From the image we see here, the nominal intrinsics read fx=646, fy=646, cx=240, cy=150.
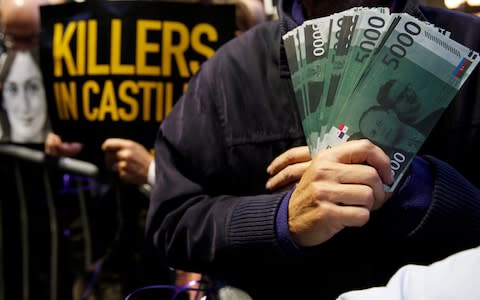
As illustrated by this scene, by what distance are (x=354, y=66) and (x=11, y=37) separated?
2000mm

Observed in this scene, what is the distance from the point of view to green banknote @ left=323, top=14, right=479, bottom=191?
0.93m

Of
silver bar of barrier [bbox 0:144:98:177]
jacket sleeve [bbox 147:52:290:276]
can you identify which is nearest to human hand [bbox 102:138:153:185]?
silver bar of barrier [bbox 0:144:98:177]

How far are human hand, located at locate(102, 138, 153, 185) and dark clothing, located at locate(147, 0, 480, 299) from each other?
2.09 feet

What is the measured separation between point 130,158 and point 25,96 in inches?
32.0

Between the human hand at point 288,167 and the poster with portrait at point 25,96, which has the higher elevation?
the human hand at point 288,167

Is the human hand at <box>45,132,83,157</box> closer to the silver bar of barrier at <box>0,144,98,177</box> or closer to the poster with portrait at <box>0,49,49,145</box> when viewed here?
the silver bar of barrier at <box>0,144,98,177</box>

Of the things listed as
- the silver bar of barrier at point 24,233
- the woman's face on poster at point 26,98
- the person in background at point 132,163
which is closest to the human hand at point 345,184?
the person in background at point 132,163

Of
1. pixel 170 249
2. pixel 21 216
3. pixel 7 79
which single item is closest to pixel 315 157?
pixel 170 249

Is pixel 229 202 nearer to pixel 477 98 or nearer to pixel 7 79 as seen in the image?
pixel 477 98

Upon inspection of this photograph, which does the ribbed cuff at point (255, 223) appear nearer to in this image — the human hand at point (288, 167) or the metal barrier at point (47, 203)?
the human hand at point (288, 167)

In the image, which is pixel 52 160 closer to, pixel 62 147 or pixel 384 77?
pixel 62 147

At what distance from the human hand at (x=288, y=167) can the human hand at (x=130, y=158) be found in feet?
2.85

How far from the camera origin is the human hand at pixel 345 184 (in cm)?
95

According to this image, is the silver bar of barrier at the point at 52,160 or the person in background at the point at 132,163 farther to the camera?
the silver bar of barrier at the point at 52,160
